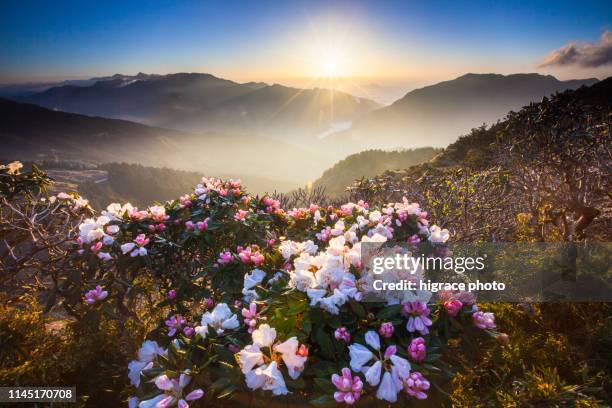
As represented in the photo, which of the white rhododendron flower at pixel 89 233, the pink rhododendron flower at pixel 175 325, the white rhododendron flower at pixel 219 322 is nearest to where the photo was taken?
the white rhododendron flower at pixel 219 322

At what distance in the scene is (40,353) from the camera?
292cm

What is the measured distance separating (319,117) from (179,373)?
147970 mm

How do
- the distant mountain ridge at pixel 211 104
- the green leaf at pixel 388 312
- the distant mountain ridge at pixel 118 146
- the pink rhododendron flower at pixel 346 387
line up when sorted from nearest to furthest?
the pink rhododendron flower at pixel 346 387, the green leaf at pixel 388 312, the distant mountain ridge at pixel 118 146, the distant mountain ridge at pixel 211 104

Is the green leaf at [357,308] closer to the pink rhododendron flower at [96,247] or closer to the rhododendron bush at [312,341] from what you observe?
the rhododendron bush at [312,341]

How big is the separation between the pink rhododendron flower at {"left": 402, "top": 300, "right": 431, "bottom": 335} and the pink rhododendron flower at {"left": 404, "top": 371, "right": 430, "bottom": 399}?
25 cm

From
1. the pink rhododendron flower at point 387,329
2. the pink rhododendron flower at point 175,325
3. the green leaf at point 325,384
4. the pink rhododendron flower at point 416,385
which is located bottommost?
the pink rhododendron flower at point 175,325

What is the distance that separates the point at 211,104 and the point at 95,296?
17645 centimetres

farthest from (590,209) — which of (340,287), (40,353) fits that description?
(40,353)

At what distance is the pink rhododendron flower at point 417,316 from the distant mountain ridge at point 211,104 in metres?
139

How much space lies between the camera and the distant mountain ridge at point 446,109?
348 feet

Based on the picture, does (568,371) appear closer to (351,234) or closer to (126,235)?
(351,234)

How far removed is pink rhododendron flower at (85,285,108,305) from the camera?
2693 mm

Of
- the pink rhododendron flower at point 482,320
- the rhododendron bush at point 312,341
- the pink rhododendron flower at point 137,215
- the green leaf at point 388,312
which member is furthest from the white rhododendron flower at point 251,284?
the pink rhododendron flower at point 137,215

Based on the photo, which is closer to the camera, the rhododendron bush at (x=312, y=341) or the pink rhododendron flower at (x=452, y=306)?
the rhododendron bush at (x=312, y=341)
